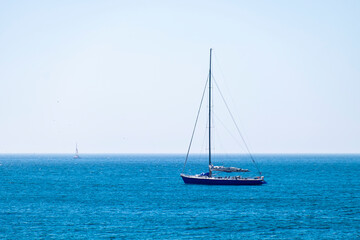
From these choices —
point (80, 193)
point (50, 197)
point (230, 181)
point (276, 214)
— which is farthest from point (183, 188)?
point (276, 214)

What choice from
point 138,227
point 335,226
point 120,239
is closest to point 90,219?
point 138,227

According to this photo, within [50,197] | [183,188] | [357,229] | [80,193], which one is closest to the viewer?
[357,229]

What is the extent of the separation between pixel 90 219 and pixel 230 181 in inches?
1705

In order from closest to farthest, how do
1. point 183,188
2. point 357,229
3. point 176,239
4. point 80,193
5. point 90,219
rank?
point 176,239
point 357,229
point 90,219
point 80,193
point 183,188

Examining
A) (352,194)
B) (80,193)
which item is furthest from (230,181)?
(80,193)

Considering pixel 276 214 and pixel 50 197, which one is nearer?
pixel 276 214

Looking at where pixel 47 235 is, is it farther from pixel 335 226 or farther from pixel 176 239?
pixel 335 226

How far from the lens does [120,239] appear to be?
48.8 metres

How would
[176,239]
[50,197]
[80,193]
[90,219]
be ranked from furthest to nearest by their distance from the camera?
[80,193] → [50,197] → [90,219] → [176,239]

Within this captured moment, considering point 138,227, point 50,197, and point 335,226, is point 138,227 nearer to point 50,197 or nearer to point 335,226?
point 335,226

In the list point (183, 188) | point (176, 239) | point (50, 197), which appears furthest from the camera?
point (183, 188)

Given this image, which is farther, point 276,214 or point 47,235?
point 276,214

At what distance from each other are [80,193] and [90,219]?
3145 cm

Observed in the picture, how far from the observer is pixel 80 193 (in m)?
90.3
